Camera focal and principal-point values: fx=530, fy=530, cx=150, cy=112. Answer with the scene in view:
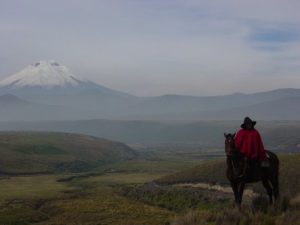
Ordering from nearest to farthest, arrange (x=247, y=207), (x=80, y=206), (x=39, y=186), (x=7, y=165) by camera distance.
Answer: (x=247, y=207) < (x=80, y=206) < (x=39, y=186) < (x=7, y=165)

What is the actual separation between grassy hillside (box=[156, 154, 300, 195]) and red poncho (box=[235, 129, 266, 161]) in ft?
133

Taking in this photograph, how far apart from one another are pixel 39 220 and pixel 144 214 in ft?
52.7

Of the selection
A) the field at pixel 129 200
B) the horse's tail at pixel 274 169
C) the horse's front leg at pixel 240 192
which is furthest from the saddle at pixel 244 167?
the field at pixel 129 200

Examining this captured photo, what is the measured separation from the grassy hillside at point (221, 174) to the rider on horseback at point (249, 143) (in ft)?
133

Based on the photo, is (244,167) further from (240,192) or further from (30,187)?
(30,187)

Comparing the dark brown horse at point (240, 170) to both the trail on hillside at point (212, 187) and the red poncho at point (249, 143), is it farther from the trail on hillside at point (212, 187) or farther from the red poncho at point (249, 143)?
the trail on hillside at point (212, 187)

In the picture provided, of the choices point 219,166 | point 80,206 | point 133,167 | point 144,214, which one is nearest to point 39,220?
point 80,206

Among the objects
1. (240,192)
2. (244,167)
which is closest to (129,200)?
(240,192)

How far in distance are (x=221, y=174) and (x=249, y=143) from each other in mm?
68680

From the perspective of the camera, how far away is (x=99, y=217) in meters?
68.2

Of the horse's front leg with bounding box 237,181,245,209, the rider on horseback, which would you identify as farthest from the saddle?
the horse's front leg with bounding box 237,181,245,209

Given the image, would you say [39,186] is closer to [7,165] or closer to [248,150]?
[7,165]

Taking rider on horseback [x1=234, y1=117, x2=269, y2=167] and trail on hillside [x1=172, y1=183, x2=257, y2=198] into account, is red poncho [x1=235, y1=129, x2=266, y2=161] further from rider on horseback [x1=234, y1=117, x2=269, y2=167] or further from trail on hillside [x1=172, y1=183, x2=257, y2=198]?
trail on hillside [x1=172, y1=183, x2=257, y2=198]

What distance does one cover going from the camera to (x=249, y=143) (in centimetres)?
2259
